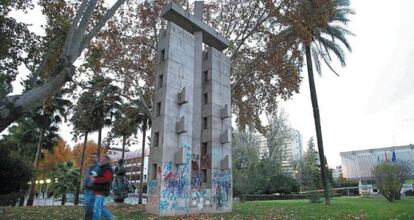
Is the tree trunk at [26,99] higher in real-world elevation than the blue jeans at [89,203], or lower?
higher

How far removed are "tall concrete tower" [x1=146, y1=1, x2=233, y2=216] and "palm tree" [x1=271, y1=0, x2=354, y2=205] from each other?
4.70 m

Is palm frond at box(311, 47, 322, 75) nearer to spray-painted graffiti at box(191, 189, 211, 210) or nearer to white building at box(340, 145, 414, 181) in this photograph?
spray-painted graffiti at box(191, 189, 211, 210)

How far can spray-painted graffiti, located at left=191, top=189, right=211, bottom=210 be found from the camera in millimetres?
15141

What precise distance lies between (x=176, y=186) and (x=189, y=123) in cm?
294

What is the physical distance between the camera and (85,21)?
1142cm

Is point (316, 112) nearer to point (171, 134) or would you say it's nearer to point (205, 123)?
point (205, 123)

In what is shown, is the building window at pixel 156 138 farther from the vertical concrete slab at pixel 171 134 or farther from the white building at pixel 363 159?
the white building at pixel 363 159

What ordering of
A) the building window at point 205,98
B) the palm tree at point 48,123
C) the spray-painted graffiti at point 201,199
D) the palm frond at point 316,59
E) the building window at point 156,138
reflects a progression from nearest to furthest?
1. the building window at point 156,138
2. the spray-painted graffiti at point 201,199
3. the building window at point 205,98
4. the palm frond at point 316,59
5. the palm tree at point 48,123

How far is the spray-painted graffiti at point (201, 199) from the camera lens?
15.1 metres

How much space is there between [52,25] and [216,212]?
11875 millimetres

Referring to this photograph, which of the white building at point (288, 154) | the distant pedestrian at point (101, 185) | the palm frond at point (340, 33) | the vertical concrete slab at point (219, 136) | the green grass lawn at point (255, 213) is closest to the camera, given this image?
the distant pedestrian at point (101, 185)

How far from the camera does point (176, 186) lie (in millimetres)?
14156

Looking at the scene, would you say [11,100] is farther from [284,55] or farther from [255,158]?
[255,158]

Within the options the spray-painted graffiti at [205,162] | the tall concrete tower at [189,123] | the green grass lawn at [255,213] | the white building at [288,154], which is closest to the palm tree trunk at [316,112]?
the green grass lawn at [255,213]
